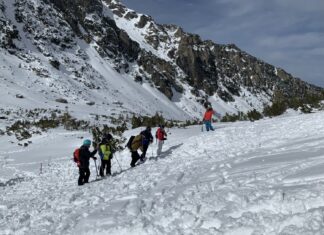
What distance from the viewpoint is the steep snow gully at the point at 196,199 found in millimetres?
6281

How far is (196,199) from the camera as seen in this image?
26.1 ft

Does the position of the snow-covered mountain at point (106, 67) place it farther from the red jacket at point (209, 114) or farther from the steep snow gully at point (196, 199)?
the steep snow gully at point (196, 199)

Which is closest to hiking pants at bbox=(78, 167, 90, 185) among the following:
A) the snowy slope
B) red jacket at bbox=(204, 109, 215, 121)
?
red jacket at bbox=(204, 109, 215, 121)

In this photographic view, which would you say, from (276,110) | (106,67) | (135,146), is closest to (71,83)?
(106,67)

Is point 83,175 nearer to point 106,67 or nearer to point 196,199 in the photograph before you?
point 196,199

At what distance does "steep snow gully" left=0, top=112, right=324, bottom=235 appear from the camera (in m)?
6.28

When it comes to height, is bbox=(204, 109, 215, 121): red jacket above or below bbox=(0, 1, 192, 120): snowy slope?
below

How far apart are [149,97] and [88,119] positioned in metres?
38.5

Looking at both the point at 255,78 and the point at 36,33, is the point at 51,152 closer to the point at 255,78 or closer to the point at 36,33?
the point at 36,33

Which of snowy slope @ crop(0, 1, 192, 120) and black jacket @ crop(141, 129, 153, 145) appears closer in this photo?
black jacket @ crop(141, 129, 153, 145)

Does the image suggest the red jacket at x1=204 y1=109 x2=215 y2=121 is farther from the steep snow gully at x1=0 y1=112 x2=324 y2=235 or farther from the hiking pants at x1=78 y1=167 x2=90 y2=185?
the hiking pants at x1=78 y1=167 x2=90 y2=185

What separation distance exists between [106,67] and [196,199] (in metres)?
69.9

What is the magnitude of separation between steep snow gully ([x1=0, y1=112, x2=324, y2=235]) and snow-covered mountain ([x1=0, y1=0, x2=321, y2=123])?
26.1 m

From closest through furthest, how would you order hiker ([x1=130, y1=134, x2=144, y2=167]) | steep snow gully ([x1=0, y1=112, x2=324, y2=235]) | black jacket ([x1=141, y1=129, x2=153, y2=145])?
steep snow gully ([x1=0, y1=112, x2=324, y2=235])
hiker ([x1=130, y1=134, x2=144, y2=167])
black jacket ([x1=141, y1=129, x2=153, y2=145])
